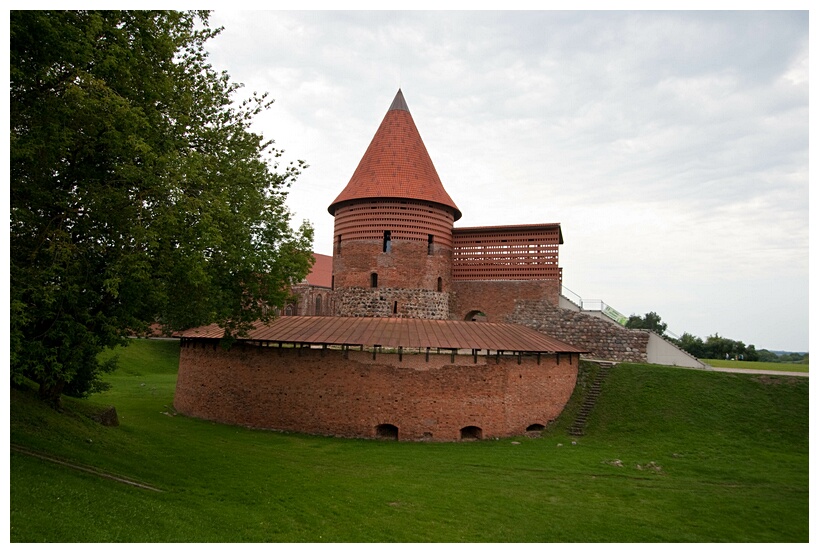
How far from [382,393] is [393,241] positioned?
300 inches

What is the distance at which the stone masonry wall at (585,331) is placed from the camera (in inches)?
856

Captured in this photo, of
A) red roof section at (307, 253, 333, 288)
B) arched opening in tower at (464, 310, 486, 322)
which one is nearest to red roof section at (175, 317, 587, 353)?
arched opening in tower at (464, 310, 486, 322)

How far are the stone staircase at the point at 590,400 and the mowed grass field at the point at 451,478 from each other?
0.31 meters

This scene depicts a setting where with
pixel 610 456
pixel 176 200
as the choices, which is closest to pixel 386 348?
pixel 610 456

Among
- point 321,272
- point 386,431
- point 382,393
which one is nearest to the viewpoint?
point 382,393

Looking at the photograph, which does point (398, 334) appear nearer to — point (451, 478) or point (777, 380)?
point (451, 478)

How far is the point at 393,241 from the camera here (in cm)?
2294

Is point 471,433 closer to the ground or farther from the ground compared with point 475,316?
closer to the ground

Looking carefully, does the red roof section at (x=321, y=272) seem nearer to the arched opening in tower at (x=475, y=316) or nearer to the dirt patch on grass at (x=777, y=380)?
the arched opening in tower at (x=475, y=316)

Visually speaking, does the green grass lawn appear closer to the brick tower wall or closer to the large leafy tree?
the brick tower wall

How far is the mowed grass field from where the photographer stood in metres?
8.82

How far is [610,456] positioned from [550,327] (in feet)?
27.8

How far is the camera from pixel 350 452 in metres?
15.1

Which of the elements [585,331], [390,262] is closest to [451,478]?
[390,262]
